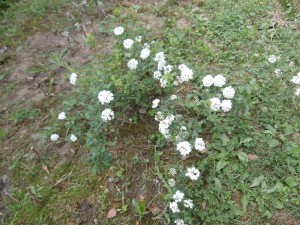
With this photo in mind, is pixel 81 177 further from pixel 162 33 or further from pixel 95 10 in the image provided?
pixel 95 10

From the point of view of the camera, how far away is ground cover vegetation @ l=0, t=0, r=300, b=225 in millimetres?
2555

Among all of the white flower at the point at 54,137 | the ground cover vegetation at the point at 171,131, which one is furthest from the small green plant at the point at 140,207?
the white flower at the point at 54,137

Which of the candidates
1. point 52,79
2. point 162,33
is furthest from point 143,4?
point 52,79

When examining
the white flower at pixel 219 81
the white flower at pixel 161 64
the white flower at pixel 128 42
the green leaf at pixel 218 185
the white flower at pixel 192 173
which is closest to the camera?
the white flower at pixel 192 173

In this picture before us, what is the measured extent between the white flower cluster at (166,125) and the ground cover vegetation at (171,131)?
12 millimetres

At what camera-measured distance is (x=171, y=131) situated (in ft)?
8.87

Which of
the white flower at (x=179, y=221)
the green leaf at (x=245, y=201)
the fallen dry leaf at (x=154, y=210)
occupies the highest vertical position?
the green leaf at (x=245, y=201)

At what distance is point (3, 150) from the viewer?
3453mm

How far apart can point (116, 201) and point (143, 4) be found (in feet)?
9.58

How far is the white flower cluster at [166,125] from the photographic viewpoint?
2601 millimetres

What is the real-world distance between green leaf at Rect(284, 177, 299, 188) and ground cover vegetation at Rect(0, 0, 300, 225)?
A: 2cm

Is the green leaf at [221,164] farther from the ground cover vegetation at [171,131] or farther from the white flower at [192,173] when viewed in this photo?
the white flower at [192,173]

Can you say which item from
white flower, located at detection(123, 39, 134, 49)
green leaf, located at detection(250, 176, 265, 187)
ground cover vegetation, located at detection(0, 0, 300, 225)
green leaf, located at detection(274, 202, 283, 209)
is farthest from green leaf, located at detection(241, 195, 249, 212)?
white flower, located at detection(123, 39, 134, 49)

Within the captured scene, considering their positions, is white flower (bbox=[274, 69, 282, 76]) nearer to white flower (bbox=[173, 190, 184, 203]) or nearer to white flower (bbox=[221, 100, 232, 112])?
white flower (bbox=[221, 100, 232, 112])
